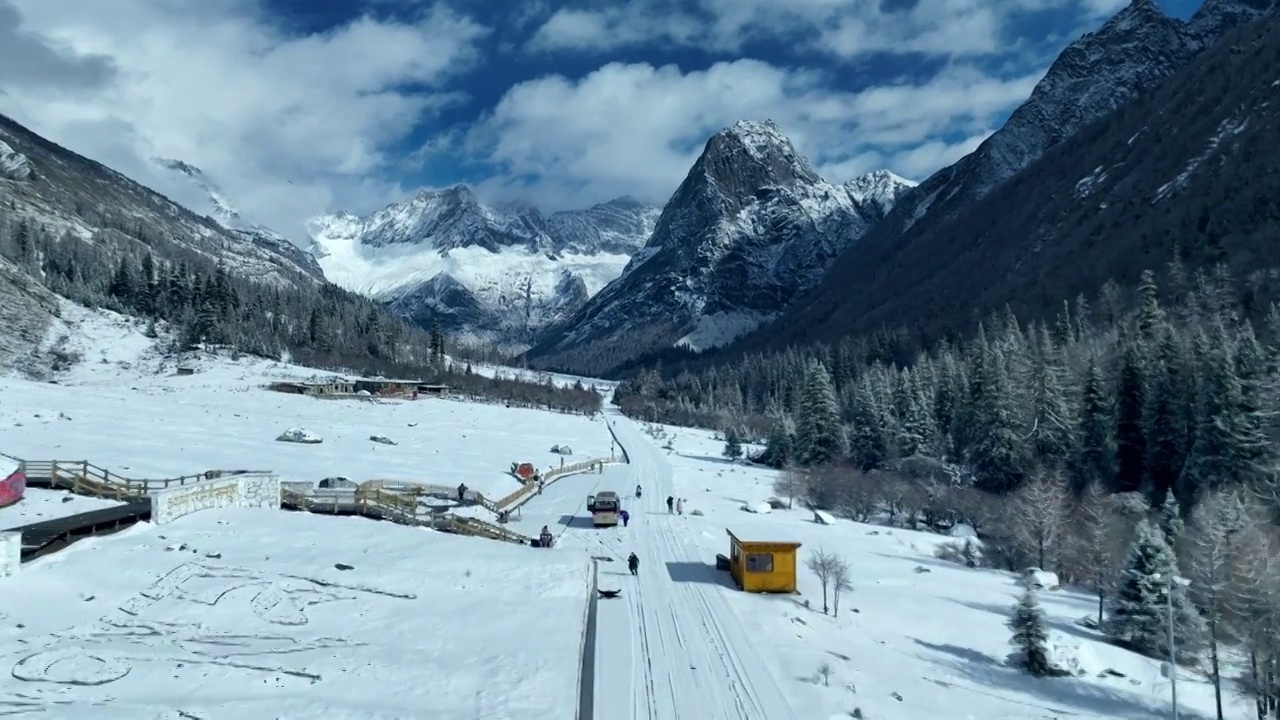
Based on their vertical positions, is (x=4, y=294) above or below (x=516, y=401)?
above

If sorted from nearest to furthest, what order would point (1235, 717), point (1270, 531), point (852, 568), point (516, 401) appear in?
point (1235, 717) → point (852, 568) → point (1270, 531) → point (516, 401)

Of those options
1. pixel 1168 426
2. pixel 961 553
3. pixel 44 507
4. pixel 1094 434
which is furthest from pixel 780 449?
pixel 44 507

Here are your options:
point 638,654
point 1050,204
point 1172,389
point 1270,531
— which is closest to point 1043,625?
point 638,654

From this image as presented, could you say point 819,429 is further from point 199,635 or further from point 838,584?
point 199,635

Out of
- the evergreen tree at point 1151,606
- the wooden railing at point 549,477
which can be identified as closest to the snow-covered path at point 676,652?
the wooden railing at point 549,477

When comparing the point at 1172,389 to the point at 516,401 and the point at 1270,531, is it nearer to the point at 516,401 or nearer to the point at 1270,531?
the point at 1270,531
